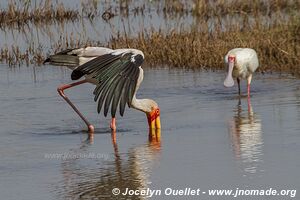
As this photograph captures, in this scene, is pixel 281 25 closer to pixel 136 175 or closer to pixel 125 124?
pixel 125 124

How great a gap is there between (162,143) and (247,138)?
760 mm

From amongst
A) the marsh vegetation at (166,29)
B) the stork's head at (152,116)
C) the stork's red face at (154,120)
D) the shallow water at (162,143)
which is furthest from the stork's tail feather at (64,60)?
the marsh vegetation at (166,29)

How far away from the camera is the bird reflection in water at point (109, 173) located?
285 inches

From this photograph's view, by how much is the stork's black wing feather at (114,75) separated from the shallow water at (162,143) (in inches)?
A: 15.8

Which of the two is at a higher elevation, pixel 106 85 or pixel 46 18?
pixel 106 85

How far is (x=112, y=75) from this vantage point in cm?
938

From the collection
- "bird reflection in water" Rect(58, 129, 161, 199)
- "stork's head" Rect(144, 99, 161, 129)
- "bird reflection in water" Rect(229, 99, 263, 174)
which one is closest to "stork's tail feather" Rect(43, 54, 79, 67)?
"stork's head" Rect(144, 99, 161, 129)

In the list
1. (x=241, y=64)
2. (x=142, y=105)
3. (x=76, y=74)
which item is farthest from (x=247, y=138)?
(x=241, y=64)

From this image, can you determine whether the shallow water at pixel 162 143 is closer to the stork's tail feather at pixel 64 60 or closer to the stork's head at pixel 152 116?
the stork's head at pixel 152 116

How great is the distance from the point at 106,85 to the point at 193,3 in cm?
1313

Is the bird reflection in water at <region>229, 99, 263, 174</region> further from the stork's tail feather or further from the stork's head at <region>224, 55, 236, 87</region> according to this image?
the stork's tail feather

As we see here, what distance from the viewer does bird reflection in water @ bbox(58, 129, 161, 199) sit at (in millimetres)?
7246

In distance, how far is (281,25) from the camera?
1536 cm

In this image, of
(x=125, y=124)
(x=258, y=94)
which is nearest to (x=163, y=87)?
(x=258, y=94)
